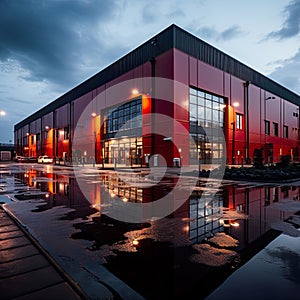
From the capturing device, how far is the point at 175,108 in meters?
27.1

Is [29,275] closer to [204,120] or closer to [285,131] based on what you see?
[204,120]

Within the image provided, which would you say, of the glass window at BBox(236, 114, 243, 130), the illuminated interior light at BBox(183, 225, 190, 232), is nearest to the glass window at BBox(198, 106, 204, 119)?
the glass window at BBox(236, 114, 243, 130)

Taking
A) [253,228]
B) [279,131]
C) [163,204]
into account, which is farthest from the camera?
[279,131]

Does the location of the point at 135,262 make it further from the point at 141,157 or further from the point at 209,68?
the point at 209,68

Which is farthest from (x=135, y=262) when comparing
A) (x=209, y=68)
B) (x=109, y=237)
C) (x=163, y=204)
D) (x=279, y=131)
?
(x=279, y=131)

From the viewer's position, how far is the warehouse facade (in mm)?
28062

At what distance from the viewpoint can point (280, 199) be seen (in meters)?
9.18

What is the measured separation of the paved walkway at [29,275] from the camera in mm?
2783

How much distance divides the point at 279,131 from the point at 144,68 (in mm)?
36868

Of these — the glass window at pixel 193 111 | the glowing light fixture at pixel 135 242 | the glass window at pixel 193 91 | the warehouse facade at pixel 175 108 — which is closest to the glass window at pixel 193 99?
the warehouse facade at pixel 175 108

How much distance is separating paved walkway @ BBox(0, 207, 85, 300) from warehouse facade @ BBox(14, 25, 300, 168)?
23593mm

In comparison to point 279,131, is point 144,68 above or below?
above

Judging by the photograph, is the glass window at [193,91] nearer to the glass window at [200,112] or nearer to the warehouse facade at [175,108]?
the warehouse facade at [175,108]

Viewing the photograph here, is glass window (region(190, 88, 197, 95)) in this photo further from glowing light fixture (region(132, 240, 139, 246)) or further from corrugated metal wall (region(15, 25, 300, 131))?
glowing light fixture (region(132, 240, 139, 246))
